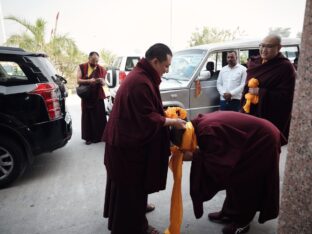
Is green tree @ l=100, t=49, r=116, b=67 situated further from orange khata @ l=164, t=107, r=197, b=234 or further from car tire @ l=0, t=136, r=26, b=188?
orange khata @ l=164, t=107, r=197, b=234

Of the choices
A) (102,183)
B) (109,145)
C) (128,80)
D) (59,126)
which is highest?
(128,80)

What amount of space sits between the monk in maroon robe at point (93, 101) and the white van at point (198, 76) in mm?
1245

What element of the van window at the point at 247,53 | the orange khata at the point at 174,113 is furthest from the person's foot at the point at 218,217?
the van window at the point at 247,53

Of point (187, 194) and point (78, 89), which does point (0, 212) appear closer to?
point (187, 194)

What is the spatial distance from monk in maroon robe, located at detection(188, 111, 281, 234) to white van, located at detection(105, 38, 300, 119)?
2518 millimetres

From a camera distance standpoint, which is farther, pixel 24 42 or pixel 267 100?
pixel 24 42

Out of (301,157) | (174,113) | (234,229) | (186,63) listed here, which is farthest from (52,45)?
(301,157)

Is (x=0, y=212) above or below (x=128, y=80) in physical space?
below

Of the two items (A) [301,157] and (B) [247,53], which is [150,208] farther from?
(B) [247,53]

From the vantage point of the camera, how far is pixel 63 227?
106 inches

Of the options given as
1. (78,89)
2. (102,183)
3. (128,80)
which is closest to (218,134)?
(128,80)

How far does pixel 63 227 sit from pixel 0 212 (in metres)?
0.86

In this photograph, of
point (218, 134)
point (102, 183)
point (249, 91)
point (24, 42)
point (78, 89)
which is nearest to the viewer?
point (218, 134)

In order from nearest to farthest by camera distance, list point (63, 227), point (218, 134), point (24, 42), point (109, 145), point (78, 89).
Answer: point (218, 134)
point (109, 145)
point (63, 227)
point (78, 89)
point (24, 42)
